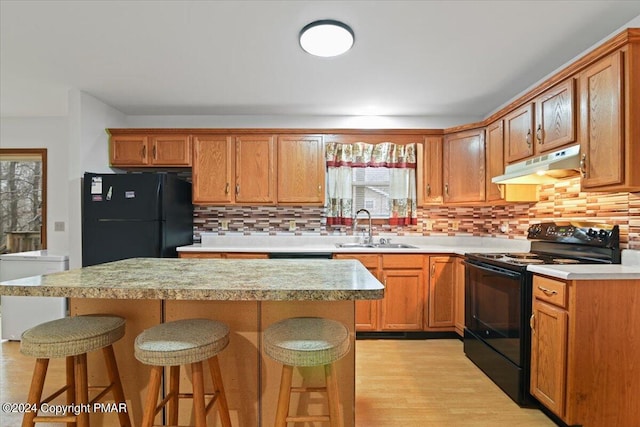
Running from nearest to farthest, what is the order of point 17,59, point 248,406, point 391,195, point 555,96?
point 248,406
point 555,96
point 17,59
point 391,195

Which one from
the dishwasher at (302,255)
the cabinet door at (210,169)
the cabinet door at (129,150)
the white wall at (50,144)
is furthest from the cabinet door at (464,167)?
the white wall at (50,144)

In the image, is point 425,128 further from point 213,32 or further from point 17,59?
point 17,59

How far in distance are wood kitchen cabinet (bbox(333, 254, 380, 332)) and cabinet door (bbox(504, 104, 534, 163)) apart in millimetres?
1534

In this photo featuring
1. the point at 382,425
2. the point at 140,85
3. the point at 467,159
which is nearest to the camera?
the point at 382,425

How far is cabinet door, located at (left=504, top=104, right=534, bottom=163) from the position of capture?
2.52 metres

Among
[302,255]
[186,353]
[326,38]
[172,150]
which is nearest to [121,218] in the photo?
[172,150]

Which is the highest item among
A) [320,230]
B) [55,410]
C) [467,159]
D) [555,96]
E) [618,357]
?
[555,96]

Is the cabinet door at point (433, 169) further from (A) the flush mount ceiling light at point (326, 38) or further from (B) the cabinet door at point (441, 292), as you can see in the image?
(A) the flush mount ceiling light at point (326, 38)

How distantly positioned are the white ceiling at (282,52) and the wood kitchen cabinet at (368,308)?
1.64 metres

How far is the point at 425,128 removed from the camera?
3684mm

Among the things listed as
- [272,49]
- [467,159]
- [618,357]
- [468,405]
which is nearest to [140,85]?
[272,49]

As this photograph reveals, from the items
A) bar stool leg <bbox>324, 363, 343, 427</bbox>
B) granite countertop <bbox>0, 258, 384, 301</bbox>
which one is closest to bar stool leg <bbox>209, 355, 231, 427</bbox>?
granite countertop <bbox>0, 258, 384, 301</bbox>

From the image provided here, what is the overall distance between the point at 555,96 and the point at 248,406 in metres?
2.79

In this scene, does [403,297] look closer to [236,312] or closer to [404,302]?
[404,302]
